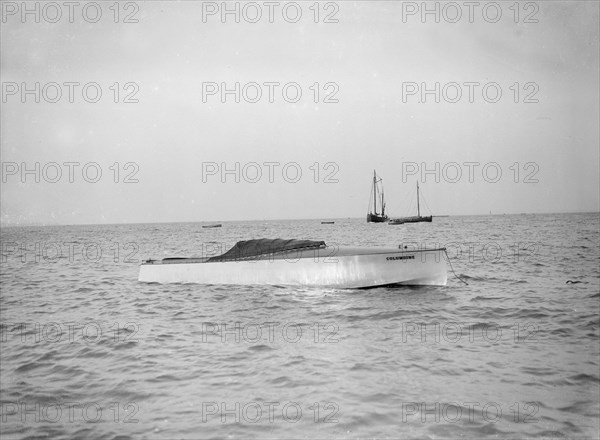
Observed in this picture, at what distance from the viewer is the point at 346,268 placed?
1614cm

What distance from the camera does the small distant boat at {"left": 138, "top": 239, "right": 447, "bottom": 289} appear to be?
16.1 meters

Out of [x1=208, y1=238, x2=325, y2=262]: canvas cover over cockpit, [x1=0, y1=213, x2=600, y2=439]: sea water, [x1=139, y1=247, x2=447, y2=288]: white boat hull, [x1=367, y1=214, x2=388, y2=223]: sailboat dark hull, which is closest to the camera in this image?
[x1=0, y1=213, x2=600, y2=439]: sea water

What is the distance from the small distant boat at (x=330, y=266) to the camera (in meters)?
16.1

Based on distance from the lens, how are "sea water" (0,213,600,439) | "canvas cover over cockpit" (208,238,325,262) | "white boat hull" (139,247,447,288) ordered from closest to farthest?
"sea water" (0,213,600,439) → "white boat hull" (139,247,447,288) → "canvas cover over cockpit" (208,238,325,262)

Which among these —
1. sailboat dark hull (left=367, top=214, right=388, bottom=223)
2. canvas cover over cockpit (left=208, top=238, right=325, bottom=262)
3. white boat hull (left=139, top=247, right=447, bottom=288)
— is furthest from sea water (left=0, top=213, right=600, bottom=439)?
sailboat dark hull (left=367, top=214, right=388, bottom=223)

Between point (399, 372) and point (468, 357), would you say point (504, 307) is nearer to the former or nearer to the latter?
point (468, 357)

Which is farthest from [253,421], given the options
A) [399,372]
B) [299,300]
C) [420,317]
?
[299,300]

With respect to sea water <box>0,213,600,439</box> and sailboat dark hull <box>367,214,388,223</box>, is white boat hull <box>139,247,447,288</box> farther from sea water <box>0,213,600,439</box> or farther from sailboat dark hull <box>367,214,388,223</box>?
sailboat dark hull <box>367,214,388,223</box>

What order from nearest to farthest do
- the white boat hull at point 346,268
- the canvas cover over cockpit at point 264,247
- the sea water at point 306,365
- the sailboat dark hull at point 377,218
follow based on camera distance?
the sea water at point 306,365 < the white boat hull at point 346,268 < the canvas cover over cockpit at point 264,247 < the sailboat dark hull at point 377,218

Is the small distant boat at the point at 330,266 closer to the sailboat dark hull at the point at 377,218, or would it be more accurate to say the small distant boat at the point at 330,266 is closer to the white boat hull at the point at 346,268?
the white boat hull at the point at 346,268

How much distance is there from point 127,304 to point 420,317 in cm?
1018

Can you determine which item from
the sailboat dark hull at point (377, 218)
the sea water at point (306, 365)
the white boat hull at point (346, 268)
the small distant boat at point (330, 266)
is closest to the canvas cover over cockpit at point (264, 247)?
the small distant boat at point (330, 266)

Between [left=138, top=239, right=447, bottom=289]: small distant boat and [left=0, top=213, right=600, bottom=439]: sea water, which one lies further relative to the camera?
[left=138, top=239, right=447, bottom=289]: small distant boat

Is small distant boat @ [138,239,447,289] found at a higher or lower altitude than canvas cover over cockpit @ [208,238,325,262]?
lower
